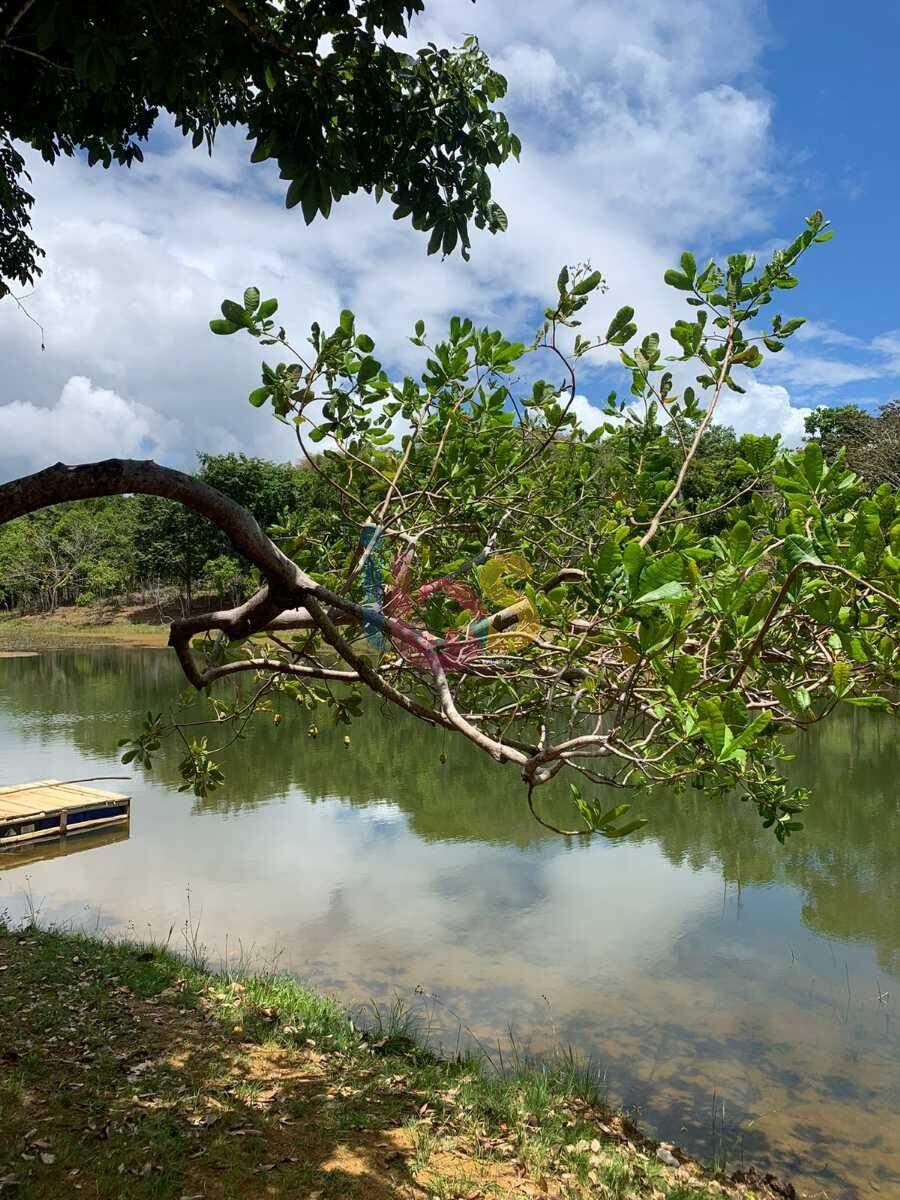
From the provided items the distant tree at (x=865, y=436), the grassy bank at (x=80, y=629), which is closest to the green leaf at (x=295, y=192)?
the distant tree at (x=865, y=436)

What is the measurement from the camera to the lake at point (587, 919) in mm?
5398

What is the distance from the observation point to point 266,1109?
377cm

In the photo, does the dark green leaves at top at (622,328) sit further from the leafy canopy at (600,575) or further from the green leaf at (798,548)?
the green leaf at (798,548)

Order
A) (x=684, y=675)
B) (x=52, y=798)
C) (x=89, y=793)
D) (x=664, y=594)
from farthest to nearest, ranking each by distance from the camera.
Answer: (x=89, y=793) < (x=52, y=798) < (x=684, y=675) < (x=664, y=594)

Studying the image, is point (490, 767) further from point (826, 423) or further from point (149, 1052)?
point (826, 423)

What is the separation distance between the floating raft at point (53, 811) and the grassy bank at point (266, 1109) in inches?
205

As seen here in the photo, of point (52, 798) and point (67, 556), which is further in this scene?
point (67, 556)

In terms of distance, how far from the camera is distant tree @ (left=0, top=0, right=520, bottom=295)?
8.05ft

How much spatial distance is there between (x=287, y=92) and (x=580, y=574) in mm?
2014

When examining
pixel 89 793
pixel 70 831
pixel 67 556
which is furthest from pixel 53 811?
pixel 67 556

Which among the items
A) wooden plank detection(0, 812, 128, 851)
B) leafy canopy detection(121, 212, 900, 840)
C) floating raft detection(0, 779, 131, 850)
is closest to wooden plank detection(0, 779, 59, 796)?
floating raft detection(0, 779, 131, 850)

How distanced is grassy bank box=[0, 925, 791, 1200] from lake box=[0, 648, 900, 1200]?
0.80m

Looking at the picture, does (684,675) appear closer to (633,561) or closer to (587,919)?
(633,561)

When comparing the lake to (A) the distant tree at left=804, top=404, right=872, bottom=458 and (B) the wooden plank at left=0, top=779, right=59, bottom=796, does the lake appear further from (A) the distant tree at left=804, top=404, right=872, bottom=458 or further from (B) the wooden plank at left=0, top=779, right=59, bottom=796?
(A) the distant tree at left=804, top=404, right=872, bottom=458
